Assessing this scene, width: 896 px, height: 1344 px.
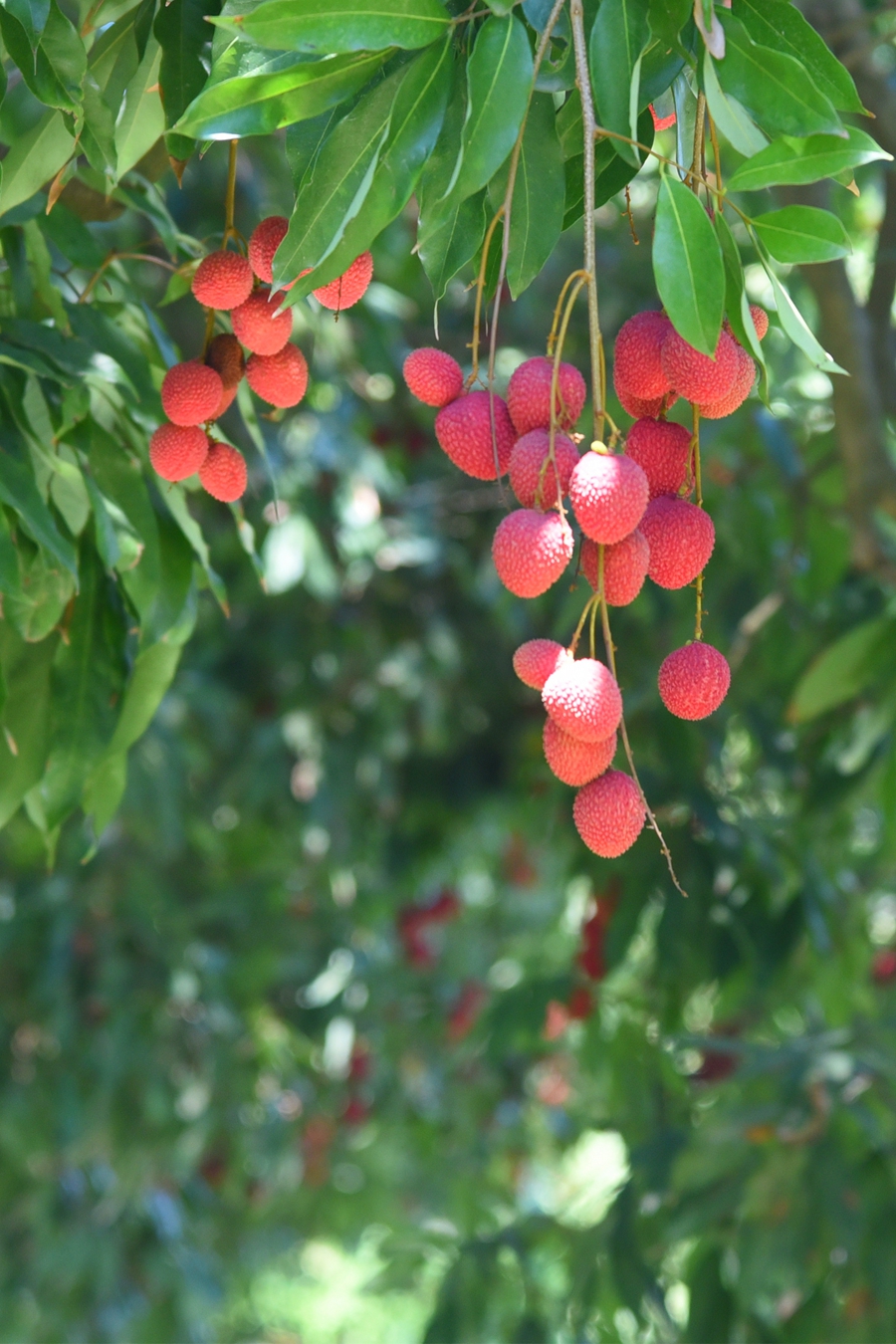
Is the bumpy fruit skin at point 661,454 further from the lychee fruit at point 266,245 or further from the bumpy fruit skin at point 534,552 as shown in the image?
the lychee fruit at point 266,245

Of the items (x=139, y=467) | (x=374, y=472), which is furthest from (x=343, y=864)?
(x=139, y=467)

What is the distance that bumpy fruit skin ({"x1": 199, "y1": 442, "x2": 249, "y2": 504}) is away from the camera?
2.72 ft

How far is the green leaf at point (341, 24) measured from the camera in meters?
0.60

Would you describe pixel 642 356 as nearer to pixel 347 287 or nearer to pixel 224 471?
pixel 347 287

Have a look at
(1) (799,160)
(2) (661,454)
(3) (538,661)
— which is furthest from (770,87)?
(3) (538,661)

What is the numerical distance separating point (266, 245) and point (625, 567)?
0.83ft

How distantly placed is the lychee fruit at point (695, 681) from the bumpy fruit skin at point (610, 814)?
0.04m

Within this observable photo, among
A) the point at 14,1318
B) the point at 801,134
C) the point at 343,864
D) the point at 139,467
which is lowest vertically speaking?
the point at 14,1318

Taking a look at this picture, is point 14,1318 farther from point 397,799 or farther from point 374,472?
point 374,472

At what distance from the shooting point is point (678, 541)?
646mm

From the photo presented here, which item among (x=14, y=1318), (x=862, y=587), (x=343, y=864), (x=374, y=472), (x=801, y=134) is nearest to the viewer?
(x=801, y=134)

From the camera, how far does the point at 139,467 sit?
3.18ft

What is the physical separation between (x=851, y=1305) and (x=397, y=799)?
4.73 feet

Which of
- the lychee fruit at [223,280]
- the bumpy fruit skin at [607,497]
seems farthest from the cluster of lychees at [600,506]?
the lychee fruit at [223,280]
